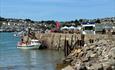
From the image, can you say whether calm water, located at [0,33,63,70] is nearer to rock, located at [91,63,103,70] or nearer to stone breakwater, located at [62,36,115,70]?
stone breakwater, located at [62,36,115,70]

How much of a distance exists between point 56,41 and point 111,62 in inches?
1791

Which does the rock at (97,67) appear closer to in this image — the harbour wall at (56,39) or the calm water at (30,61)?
the calm water at (30,61)

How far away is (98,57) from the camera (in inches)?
1299

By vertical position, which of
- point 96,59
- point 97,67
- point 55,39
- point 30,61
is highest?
point 55,39

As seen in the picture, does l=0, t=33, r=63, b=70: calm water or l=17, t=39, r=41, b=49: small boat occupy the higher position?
l=17, t=39, r=41, b=49: small boat

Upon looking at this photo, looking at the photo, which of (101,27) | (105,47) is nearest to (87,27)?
(101,27)

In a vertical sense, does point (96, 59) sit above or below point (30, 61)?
above

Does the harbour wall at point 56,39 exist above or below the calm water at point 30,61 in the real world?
above

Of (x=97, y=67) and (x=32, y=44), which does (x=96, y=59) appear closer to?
(x=97, y=67)

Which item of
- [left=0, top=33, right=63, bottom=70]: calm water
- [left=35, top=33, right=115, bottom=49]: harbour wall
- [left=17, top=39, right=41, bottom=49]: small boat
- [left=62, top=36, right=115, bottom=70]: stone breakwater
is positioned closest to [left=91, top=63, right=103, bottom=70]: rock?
[left=62, top=36, right=115, bottom=70]: stone breakwater

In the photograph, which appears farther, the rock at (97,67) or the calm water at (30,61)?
the calm water at (30,61)

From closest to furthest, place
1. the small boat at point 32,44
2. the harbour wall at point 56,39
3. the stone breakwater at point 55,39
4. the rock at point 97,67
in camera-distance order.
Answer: the rock at point 97,67 → the harbour wall at point 56,39 → the stone breakwater at point 55,39 → the small boat at point 32,44

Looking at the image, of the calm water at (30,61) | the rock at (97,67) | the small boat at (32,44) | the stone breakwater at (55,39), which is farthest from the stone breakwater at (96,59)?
the small boat at (32,44)


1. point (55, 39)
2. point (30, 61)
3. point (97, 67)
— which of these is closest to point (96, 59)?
point (97, 67)
